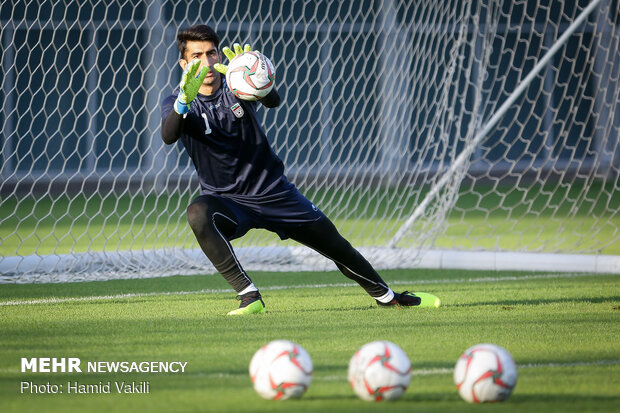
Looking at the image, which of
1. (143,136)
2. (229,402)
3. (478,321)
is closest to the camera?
(229,402)

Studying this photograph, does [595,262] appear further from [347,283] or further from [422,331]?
[422,331]

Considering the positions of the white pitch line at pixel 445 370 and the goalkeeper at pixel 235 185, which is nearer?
the white pitch line at pixel 445 370

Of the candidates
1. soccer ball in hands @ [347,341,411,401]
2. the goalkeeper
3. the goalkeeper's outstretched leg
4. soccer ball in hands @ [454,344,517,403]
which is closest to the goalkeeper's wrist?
the goalkeeper

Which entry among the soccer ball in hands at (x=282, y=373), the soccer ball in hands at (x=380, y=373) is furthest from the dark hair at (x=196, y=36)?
the soccer ball in hands at (x=380, y=373)

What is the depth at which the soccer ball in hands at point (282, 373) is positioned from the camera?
134 inches

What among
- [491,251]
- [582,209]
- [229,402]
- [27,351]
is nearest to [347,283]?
[491,251]

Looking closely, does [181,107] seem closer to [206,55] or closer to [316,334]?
[206,55]

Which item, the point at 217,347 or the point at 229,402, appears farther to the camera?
the point at 217,347

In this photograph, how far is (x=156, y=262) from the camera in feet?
24.5

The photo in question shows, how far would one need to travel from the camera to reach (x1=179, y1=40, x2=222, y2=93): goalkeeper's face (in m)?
5.50

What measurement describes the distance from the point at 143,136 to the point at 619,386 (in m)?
12.0
